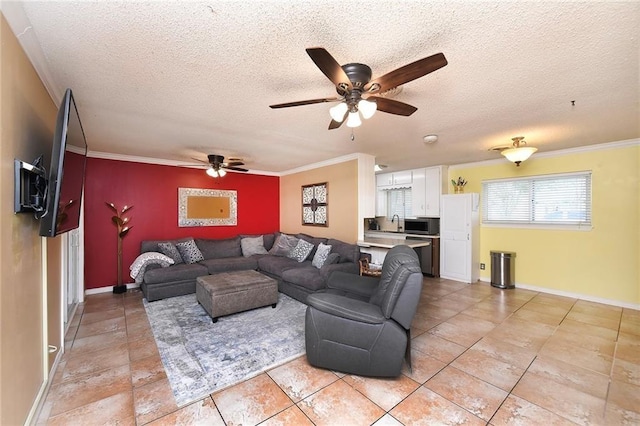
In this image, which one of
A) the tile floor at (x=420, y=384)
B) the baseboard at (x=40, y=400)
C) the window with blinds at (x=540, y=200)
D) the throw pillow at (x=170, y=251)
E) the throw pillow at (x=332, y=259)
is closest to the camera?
the baseboard at (x=40, y=400)

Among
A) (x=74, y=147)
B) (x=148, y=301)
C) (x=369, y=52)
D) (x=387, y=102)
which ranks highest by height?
(x=369, y=52)

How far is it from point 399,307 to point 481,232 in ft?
14.0

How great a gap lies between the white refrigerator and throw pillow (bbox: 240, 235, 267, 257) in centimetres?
386

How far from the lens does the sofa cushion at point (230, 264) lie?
15.2ft

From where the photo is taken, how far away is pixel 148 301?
3.98 meters

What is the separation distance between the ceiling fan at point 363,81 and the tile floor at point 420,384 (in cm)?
206

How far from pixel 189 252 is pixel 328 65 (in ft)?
14.7

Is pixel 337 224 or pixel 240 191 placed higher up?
pixel 240 191

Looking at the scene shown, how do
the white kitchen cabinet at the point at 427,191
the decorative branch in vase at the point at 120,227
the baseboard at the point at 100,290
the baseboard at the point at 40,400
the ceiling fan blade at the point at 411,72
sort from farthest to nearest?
the white kitchen cabinet at the point at 427,191, the decorative branch in vase at the point at 120,227, the baseboard at the point at 100,290, the baseboard at the point at 40,400, the ceiling fan blade at the point at 411,72

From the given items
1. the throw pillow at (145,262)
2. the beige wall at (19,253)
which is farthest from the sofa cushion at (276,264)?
the beige wall at (19,253)

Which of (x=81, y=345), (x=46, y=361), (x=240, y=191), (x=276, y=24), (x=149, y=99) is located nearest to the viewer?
(x=276, y=24)

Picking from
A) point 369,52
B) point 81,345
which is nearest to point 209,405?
point 81,345

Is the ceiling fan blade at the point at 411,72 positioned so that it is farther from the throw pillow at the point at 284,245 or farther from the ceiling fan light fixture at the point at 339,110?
the throw pillow at the point at 284,245

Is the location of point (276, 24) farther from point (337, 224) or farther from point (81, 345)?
point (337, 224)
